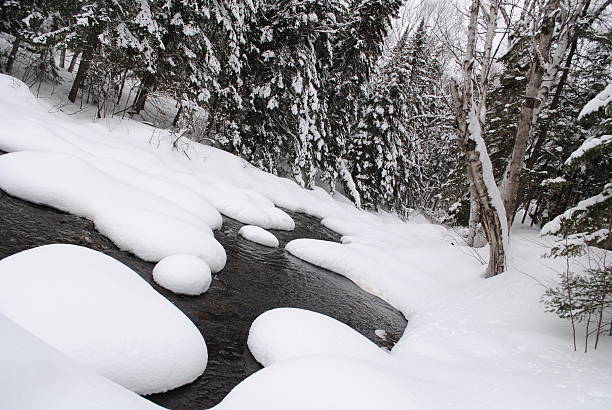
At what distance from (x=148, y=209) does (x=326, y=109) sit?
39.8 ft

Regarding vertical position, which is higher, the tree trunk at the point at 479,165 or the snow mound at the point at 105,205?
the tree trunk at the point at 479,165

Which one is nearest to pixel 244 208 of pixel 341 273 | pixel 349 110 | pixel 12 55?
pixel 341 273

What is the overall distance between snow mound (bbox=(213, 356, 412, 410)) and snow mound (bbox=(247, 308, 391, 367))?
0.63 metres

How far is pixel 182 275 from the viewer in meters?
4.75

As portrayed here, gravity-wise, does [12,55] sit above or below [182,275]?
above

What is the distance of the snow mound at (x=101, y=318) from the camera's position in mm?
2795

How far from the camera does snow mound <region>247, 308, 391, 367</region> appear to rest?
388 cm

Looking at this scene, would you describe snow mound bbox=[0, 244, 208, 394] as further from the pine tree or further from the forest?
the pine tree

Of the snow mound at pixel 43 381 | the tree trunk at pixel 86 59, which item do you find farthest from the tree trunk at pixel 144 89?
the snow mound at pixel 43 381

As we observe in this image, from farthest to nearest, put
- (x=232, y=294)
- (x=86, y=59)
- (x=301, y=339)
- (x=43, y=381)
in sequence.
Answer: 1. (x=86, y=59)
2. (x=232, y=294)
3. (x=301, y=339)
4. (x=43, y=381)

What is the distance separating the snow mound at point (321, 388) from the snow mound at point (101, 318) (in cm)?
70

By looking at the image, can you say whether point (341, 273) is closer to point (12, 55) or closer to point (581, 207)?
point (581, 207)

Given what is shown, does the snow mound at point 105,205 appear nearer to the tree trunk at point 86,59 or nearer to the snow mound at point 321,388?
the snow mound at point 321,388

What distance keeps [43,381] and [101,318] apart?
186 cm
